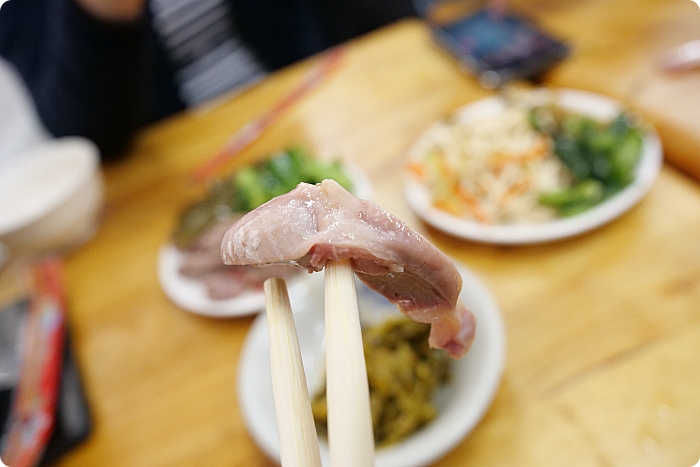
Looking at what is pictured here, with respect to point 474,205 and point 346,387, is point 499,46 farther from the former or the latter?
point 346,387

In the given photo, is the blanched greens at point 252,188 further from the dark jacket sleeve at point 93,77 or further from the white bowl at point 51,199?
the dark jacket sleeve at point 93,77

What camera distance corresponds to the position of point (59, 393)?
92cm

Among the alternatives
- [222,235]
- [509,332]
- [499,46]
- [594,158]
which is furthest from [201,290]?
[499,46]

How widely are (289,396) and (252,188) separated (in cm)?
86

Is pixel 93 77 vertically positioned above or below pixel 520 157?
above

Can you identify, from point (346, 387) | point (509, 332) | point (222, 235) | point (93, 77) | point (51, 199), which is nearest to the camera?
point (346, 387)

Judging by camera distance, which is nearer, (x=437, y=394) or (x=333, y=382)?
(x=333, y=382)

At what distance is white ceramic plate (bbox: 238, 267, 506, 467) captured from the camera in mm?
617

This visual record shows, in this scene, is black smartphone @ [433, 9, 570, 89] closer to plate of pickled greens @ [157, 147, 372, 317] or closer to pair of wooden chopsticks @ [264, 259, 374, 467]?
plate of pickled greens @ [157, 147, 372, 317]

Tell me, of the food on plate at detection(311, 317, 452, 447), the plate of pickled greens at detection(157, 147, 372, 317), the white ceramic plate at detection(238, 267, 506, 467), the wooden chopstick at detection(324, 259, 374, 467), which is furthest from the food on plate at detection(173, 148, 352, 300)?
the wooden chopstick at detection(324, 259, 374, 467)

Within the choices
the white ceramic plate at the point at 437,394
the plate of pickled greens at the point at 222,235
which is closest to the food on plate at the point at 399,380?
the white ceramic plate at the point at 437,394

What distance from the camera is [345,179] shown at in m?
1.17

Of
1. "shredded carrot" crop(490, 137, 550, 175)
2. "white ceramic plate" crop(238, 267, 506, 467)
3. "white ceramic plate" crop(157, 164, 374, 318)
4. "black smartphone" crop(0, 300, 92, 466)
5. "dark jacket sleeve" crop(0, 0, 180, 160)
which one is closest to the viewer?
"white ceramic plate" crop(238, 267, 506, 467)

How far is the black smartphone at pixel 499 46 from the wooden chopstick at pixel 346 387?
122 centimetres
